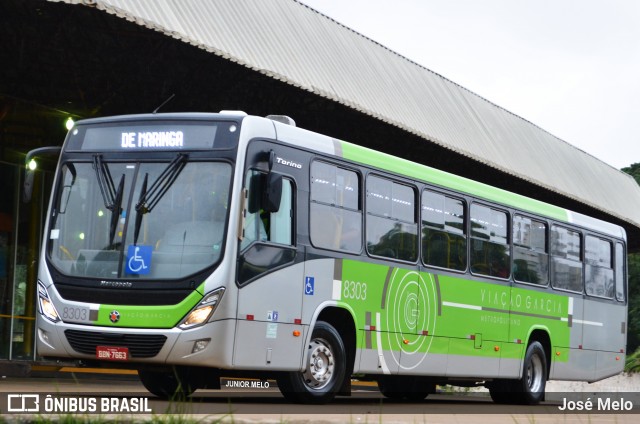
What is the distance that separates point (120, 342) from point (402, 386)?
7.16 meters

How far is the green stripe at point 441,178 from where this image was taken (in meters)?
15.3

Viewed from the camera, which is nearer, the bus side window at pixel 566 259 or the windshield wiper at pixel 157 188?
the windshield wiper at pixel 157 188

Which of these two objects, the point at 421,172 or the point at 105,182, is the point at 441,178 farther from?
the point at 105,182

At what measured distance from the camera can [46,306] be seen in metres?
13.5

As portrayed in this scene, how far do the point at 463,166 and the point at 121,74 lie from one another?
11903 mm

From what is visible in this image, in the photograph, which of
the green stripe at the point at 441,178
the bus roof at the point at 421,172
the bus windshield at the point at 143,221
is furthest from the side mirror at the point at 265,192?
the green stripe at the point at 441,178

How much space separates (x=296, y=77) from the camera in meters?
20.8

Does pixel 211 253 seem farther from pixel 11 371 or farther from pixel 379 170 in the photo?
pixel 11 371

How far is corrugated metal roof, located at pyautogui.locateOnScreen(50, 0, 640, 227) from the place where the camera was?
742 inches

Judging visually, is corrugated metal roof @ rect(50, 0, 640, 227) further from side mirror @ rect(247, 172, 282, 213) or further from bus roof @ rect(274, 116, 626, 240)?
side mirror @ rect(247, 172, 282, 213)

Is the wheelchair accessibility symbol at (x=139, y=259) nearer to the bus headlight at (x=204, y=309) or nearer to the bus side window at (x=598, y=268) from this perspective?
the bus headlight at (x=204, y=309)

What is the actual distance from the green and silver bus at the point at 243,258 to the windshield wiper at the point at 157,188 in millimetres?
14

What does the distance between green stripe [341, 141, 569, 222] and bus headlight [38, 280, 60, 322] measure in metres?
3.76

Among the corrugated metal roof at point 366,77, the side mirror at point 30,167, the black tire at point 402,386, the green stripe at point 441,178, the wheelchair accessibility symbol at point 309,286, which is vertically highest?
the corrugated metal roof at point 366,77
